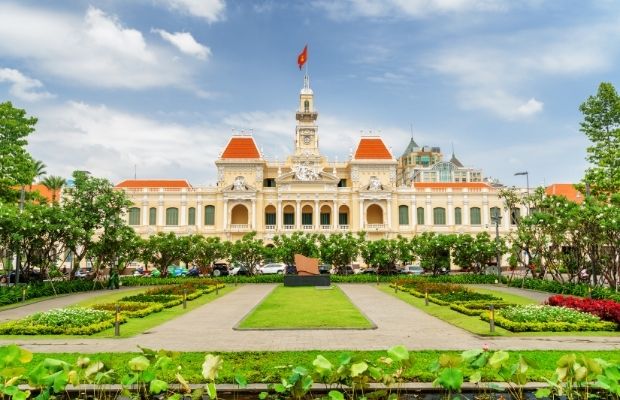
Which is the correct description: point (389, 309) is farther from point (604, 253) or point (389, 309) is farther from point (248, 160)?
point (248, 160)

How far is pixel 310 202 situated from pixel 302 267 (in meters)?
28.3

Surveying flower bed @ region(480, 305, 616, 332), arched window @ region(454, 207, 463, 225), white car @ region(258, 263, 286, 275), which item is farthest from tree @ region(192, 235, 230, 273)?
arched window @ region(454, 207, 463, 225)

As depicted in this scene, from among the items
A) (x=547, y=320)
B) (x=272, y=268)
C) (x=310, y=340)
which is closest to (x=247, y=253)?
(x=272, y=268)

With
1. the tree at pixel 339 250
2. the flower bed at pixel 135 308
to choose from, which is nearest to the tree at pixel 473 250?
the tree at pixel 339 250

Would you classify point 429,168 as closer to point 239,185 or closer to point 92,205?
point 239,185

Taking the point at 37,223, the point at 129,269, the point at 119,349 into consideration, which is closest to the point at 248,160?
the point at 129,269

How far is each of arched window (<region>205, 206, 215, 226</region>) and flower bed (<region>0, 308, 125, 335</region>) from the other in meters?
46.8

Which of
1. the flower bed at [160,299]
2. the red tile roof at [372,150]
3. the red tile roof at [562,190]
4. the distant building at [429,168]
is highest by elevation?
the distant building at [429,168]

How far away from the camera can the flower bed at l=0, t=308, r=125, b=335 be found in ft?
49.1

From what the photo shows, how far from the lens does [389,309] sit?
21031mm

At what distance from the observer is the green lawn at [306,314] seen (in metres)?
16.1

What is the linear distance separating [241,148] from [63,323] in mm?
52724

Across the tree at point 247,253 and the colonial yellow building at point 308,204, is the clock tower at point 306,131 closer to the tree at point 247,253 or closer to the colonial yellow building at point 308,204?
the colonial yellow building at point 308,204

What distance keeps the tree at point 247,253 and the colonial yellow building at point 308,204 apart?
1871cm
